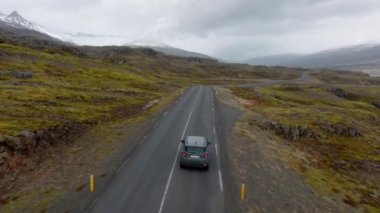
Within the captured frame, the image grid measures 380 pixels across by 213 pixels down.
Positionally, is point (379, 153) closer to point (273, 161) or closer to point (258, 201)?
point (273, 161)

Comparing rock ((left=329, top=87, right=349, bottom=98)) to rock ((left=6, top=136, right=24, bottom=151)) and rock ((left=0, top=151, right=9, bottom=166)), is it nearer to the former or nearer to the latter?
rock ((left=6, top=136, right=24, bottom=151))

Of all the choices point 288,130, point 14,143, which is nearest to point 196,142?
point 14,143

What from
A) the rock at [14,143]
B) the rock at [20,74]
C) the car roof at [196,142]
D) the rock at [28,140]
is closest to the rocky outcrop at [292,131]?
the car roof at [196,142]

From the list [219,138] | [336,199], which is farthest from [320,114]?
[336,199]

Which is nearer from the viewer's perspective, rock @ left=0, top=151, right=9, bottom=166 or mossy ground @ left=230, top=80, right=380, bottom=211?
rock @ left=0, top=151, right=9, bottom=166

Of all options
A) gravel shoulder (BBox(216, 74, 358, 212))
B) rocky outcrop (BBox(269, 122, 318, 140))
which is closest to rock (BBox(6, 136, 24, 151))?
gravel shoulder (BBox(216, 74, 358, 212))
